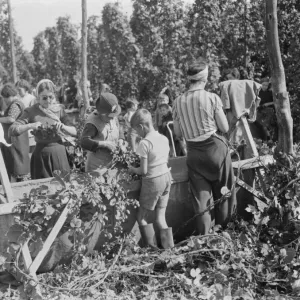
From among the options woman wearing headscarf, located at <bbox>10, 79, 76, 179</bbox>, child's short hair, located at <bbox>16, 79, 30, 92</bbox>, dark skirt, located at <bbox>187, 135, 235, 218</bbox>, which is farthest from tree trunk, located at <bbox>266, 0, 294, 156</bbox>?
child's short hair, located at <bbox>16, 79, 30, 92</bbox>

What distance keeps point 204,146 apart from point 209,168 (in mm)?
180

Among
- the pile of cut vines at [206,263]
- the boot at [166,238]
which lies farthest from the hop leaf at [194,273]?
the boot at [166,238]

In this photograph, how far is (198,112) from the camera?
4008 millimetres

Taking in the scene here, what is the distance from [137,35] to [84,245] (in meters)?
13.3

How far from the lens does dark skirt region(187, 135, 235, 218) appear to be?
160 inches

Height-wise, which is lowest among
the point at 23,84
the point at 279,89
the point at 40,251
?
the point at 40,251

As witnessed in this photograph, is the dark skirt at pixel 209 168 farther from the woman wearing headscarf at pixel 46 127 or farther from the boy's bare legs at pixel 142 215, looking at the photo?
the woman wearing headscarf at pixel 46 127

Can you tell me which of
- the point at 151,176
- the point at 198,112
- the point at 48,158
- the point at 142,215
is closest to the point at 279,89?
the point at 198,112

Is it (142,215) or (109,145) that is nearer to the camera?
(142,215)

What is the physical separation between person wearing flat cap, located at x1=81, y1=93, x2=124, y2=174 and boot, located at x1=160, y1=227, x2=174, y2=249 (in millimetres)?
704

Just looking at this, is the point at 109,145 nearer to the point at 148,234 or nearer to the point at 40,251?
the point at 148,234

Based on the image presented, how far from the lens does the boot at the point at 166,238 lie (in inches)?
160

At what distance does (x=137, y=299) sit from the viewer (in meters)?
3.63

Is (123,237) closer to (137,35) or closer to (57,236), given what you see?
(57,236)
